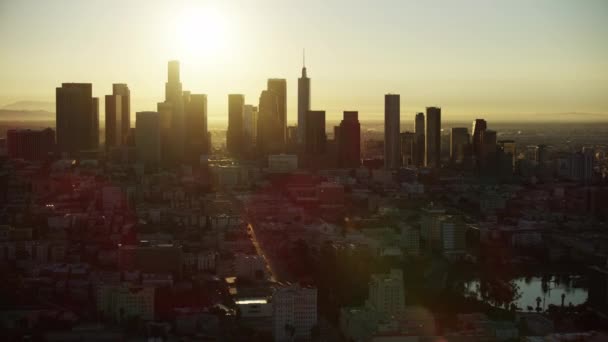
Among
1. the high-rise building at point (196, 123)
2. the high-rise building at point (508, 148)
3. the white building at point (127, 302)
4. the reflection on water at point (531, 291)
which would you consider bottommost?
the reflection on water at point (531, 291)

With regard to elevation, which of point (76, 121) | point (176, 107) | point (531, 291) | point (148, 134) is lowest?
point (531, 291)

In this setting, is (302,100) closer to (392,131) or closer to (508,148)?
(392,131)

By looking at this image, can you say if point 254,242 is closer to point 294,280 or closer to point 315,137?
point 294,280

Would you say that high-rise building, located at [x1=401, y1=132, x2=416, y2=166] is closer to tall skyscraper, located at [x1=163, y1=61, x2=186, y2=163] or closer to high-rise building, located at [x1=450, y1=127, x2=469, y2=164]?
high-rise building, located at [x1=450, y1=127, x2=469, y2=164]

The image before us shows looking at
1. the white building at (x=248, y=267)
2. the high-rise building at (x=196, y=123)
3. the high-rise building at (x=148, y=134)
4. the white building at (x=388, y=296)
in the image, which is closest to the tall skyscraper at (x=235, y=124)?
the high-rise building at (x=196, y=123)

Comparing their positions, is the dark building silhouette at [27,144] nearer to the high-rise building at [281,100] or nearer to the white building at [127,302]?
the high-rise building at [281,100]

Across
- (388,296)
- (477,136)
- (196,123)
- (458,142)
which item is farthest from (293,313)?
(458,142)

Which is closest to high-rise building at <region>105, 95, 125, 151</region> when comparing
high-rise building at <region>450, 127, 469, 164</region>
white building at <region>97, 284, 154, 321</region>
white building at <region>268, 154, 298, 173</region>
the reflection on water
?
white building at <region>268, 154, 298, 173</region>
